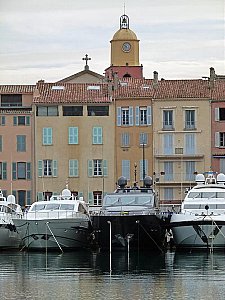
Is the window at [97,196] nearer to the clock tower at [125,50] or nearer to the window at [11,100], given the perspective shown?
the window at [11,100]

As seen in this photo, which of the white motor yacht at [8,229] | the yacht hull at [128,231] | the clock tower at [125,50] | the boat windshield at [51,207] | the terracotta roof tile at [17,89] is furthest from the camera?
the clock tower at [125,50]

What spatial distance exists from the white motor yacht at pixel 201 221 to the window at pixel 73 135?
35.4 metres

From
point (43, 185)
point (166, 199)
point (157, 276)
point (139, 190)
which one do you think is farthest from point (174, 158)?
point (157, 276)

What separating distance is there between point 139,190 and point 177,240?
401 centimetres

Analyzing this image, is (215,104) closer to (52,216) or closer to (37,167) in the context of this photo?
(37,167)

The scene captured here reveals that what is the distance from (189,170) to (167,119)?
16.7 feet

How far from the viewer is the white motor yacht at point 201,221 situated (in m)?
61.5

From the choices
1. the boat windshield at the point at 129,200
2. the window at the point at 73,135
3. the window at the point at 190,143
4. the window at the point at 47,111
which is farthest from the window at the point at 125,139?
the boat windshield at the point at 129,200

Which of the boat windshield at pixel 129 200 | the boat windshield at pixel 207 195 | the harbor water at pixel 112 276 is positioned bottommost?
the harbor water at pixel 112 276

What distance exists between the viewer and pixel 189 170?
99.6 metres

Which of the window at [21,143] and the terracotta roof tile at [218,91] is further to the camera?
the window at [21,143]

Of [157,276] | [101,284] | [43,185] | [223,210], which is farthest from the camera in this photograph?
[43,185]

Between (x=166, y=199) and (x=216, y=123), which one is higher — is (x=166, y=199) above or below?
below

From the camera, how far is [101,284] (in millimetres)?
45688
